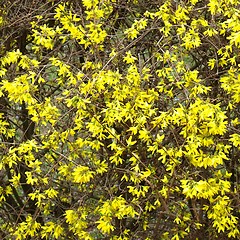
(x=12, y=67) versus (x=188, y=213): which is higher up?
(x=12, y=67)

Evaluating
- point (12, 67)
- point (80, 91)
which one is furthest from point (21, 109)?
point (80, 91)

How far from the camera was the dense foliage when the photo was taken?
9.52 ft

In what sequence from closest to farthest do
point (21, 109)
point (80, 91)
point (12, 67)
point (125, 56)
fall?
point (80, 91) < point (125, 56) < point (12, 67) < point (21, 109)

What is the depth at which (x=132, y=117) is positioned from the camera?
9.47 ft

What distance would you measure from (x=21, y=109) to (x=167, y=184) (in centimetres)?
137

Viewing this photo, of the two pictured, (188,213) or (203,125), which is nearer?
(203,125)

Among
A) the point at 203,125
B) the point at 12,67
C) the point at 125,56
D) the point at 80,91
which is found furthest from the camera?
the point at 12,67

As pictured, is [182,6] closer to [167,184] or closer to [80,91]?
[80,91]

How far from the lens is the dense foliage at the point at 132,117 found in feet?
9.52

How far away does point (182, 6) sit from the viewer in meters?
3.13

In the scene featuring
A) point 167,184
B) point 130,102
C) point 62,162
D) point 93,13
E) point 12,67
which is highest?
point 93,13

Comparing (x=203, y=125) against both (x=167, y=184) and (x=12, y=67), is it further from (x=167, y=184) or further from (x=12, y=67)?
(x=12, y=67)

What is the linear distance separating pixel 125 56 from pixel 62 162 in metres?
0.77

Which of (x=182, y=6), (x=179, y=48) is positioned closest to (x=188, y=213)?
(x=179, y=48)
